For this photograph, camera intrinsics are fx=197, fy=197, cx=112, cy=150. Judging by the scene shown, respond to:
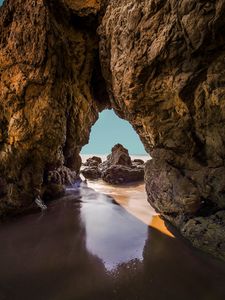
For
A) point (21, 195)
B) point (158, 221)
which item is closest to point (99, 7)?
point (21, 195)

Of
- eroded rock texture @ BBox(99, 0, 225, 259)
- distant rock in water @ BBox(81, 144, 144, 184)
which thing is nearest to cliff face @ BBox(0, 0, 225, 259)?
eroded rock texture @ BBox(99, 0, 225, 259)

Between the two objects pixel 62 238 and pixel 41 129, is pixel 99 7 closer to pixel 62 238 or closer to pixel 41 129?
pixel 41 129

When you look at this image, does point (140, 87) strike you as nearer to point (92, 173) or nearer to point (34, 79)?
point (34, 79)

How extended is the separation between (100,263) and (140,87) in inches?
203

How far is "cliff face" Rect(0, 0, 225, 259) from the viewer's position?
5.00 metres

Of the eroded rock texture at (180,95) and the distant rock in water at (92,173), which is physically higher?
the eroded rock texture at (180,95)

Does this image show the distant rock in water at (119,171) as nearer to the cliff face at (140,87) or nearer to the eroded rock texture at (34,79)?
the cliff face at (140,87)

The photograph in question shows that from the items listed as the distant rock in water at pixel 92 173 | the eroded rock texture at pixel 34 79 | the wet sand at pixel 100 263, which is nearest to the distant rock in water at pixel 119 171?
the distant rock in water at pixel 92 173

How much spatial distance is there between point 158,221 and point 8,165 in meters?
6.40

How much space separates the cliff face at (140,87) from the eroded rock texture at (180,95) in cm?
3

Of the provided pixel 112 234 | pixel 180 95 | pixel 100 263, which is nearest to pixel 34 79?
pixel 180 95

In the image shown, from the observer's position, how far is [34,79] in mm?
Result: 7582

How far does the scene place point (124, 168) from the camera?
1809 cm

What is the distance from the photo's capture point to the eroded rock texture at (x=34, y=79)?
24.9 ft
